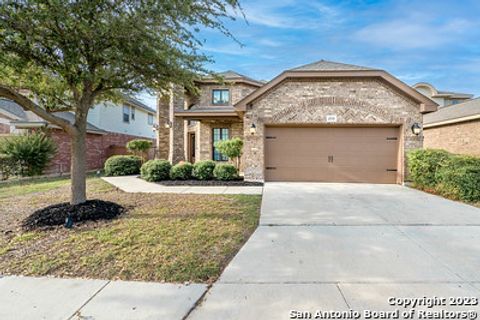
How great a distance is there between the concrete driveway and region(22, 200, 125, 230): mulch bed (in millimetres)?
3311

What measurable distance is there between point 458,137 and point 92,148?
2176 cm

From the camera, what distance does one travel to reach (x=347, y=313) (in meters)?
2.22

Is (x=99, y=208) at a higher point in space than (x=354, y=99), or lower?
lower

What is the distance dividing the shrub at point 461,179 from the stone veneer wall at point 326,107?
196cm

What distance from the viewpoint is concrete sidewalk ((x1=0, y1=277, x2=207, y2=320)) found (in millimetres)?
2182

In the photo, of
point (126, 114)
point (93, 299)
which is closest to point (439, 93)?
point (126, 114)

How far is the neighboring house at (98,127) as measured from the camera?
13539 mm

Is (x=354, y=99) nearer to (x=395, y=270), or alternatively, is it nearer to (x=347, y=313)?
(x=395, y=270)

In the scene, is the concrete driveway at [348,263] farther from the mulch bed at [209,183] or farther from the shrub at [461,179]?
the mulch bed at [209,183]

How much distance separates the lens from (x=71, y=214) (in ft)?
15.7

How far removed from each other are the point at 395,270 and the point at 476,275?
36.2 inches

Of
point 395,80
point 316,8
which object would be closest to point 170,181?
point 316,8

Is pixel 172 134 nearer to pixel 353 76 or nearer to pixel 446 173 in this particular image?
pixel 353 76

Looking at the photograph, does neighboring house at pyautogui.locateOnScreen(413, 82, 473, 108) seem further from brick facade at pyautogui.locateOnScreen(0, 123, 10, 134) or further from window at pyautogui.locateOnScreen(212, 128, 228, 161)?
brick facade at pyautogui.locateOnScreen(0, 123, 10, 134)
